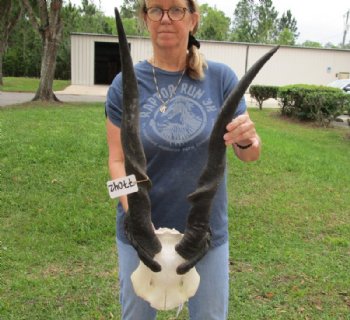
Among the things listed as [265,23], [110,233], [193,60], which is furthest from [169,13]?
[265,23]

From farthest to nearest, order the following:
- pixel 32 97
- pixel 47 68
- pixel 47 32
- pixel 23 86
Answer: pixel 23 86
pixel 32 97
pixel 47 68
pixel 47 32

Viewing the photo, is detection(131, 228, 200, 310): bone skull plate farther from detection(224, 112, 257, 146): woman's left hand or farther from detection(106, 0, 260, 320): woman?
detection(224, 112, 257, 146): woman's left hand

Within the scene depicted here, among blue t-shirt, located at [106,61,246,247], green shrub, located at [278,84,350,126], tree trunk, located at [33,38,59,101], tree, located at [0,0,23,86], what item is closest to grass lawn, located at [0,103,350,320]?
blue t-shirt, located at [106,61,246,247]

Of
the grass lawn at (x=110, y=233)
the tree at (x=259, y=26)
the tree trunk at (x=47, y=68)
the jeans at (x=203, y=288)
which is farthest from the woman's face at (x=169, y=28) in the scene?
the tree at (x=259, y=26)

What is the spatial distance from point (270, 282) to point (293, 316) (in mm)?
535

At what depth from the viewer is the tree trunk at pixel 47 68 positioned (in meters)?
17.8

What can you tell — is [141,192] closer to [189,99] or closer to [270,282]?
[189,99]

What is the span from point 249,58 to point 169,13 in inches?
1315

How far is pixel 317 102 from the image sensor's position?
49.6ft

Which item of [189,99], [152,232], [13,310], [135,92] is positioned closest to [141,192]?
[152,232]

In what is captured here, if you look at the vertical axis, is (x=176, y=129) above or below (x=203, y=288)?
above

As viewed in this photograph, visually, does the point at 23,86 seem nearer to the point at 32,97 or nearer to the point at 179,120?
the point at 32,97

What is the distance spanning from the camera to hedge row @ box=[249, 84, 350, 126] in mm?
14898

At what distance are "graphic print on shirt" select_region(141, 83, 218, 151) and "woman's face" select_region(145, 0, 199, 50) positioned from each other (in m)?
0.23
